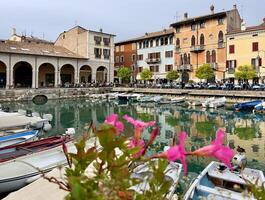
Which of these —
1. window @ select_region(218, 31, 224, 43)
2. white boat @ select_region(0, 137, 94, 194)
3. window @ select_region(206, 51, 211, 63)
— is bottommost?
white boat @ select_region(0, 137, 94, 194)

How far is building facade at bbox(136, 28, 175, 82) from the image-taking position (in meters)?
52.9

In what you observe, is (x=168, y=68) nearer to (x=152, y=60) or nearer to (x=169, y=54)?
(x=169, y=54)

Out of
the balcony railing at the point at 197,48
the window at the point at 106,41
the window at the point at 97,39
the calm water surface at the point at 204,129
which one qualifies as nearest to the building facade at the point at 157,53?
the balcony railing at the point at 197,48

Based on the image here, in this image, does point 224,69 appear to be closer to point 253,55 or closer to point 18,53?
point 253,55

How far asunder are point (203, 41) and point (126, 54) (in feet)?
63.0

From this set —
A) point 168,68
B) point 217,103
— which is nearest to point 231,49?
point 168,68

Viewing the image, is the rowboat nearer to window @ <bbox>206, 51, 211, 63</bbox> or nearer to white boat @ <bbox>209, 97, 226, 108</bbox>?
white boat @ <bbox>209, 97, 226, 108</bbox>

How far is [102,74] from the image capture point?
5691cm

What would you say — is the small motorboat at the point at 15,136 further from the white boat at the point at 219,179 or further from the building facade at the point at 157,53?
the building facade at the point at 157,53

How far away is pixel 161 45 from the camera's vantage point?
54312mm

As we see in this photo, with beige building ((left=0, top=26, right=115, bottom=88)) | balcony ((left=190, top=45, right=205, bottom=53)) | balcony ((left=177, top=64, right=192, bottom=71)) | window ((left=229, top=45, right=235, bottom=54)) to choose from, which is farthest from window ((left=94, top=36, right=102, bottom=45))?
window ((left=229, top=45, right=235, bottom=54))

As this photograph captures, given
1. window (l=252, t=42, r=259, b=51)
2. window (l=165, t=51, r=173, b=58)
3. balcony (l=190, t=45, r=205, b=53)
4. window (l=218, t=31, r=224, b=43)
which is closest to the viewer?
window (l=252, t=42, r=259, b=51)

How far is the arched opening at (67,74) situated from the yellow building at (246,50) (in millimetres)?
27344

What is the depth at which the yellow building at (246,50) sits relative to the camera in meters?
40.0
